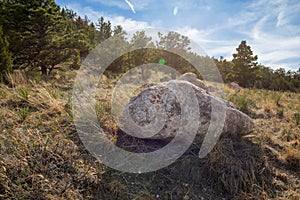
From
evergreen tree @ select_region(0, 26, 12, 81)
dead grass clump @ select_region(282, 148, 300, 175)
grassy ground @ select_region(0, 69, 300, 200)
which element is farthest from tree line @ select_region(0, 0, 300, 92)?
dead grass clump @ select_region(282, 148, 300, 175)

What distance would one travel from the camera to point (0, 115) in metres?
3.02

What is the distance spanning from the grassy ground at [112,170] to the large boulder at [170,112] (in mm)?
257

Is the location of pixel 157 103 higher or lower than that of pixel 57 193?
higher

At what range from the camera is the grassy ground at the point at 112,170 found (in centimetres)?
202

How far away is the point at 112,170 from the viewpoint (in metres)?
2.40

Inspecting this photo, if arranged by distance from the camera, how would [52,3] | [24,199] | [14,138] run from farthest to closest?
[52,3]
[14,138]
[24,199]

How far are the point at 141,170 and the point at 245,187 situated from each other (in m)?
1.36

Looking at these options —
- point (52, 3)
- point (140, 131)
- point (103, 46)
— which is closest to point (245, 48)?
point (103, 46)

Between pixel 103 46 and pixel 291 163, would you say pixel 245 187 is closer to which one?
pixel 291 163

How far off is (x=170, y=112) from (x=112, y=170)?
120 centimetres

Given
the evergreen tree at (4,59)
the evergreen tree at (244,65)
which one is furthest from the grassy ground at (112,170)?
the evergreen tree at (244,65)

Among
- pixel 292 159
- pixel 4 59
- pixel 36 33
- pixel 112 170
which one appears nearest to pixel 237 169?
pixel 292 159

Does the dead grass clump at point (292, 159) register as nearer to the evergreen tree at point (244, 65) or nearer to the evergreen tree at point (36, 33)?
the evergreen tree at point (36, 33)

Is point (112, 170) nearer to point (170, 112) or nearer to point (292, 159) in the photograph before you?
point (170, 112)
